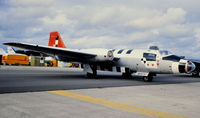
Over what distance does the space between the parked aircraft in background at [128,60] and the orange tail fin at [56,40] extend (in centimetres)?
403

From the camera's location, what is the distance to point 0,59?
174 ft

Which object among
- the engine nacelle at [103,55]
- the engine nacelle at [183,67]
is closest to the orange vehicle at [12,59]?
the engine nacelle at [103,55]

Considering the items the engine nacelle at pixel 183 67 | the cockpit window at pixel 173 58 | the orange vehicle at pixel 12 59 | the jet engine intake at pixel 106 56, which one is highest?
the orange vehicle at pixel 12 59

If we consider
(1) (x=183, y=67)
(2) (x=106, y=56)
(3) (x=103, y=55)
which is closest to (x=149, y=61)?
(1) (x=183, y=67)

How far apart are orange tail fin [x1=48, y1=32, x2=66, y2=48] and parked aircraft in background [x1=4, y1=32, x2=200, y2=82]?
4.03 meters

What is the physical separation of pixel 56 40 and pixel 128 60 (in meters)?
9.71

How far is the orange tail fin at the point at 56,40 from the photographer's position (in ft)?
71.3

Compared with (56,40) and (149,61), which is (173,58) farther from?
(56,40)

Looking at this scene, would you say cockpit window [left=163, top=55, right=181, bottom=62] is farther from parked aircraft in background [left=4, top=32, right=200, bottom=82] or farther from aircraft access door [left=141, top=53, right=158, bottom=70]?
aircraft access door [left=141, top=53, right=158, bottom=70]

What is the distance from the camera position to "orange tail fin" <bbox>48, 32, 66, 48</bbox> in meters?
21.7

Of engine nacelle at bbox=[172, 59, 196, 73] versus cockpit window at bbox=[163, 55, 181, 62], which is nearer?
engine nacelle at bbox=[172, 59, 196, 73]

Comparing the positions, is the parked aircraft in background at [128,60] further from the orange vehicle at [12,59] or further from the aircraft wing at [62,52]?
the orange vehicle at [12,59]

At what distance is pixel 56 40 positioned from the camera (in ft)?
72.1

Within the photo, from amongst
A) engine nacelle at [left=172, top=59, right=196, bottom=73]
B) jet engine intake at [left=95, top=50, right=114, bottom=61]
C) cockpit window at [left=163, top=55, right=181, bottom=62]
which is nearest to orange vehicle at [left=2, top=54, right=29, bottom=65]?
jet engine intake at [left=95, top=50, right=114, bottom=61]
